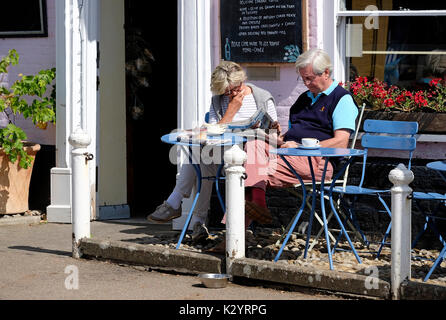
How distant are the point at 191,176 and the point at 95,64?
7.01 feet

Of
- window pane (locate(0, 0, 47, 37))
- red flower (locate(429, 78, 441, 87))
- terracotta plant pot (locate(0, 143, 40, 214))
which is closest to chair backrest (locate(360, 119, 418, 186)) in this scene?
red flower (locate(429, 78, 441, 87))

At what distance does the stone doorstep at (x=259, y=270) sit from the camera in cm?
536

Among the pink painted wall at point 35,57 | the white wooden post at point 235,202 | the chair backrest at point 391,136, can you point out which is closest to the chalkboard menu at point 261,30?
the chair backrest at point 391,136

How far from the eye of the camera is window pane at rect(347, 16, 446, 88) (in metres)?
7.31

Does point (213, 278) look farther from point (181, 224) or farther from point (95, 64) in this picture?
point (95, 64)

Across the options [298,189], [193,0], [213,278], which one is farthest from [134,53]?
[213,278]

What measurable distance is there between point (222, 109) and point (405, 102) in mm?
1484

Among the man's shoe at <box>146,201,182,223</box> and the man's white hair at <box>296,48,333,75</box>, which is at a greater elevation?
the man's white hair at <box>296,48,333,75</box>

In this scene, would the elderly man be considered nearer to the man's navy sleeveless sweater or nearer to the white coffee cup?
the man's navy sleeveless sweater

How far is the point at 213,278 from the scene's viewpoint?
581 centimetres

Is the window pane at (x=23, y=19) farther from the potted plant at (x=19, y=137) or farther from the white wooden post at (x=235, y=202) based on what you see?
the white wooden post at (x=235, y=202)

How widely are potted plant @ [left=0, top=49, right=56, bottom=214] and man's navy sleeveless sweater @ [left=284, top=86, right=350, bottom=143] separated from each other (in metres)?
3.01

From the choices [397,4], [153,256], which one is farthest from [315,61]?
[153,256]

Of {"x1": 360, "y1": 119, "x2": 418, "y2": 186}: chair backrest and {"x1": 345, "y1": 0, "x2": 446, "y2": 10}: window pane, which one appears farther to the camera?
{"x1": 345, "y1": 0, "x2": 446, "y2": 10}: window pane
